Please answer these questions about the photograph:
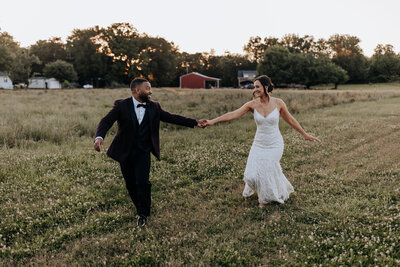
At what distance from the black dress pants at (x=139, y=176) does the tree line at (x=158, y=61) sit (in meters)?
70.0

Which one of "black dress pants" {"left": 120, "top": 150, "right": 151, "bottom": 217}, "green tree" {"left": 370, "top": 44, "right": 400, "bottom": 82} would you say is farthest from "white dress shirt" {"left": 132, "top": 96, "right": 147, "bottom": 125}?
"green tree" {"left": 370, "top": 44, "right": 400, "bottom": 82}

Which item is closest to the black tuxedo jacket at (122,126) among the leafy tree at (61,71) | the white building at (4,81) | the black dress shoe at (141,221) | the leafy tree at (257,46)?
the black dress shoe at (141,221)

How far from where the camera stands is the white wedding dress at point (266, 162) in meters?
5.88

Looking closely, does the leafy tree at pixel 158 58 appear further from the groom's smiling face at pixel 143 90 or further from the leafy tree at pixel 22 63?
the groom's smiling face at pixel 143 90

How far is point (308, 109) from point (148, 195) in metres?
20.2

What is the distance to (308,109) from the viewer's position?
22797mm

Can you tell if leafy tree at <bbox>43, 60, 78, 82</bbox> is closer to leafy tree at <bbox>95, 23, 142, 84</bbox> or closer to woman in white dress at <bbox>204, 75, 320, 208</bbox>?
leafy tree at <bbox>95, 23, 142, 84</bbox>

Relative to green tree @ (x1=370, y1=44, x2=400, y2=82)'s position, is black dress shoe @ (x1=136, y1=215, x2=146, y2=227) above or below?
below

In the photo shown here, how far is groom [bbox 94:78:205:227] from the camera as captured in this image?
16.7ft

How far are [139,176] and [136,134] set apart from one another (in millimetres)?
792

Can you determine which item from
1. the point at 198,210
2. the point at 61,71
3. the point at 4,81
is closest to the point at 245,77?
the point at 61,71

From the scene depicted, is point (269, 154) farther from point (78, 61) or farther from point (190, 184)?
point (78, 61)

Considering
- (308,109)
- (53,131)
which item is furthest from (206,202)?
(308,109)

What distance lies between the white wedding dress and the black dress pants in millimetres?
2188
